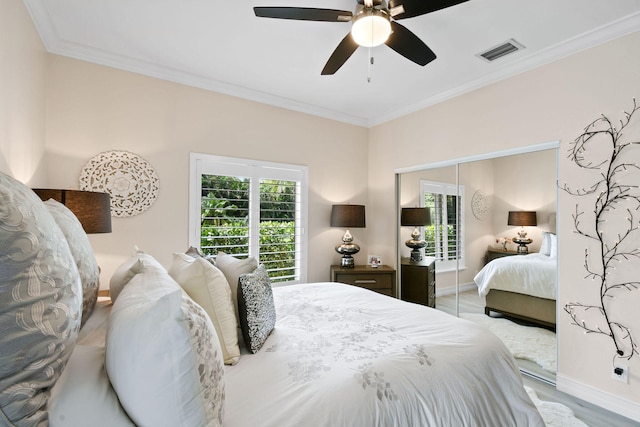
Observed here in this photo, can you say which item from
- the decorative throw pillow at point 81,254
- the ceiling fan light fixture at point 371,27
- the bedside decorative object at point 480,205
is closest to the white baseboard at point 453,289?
the bedside decorative object at point 480,205

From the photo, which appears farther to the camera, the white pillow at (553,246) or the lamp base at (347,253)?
the lamp base at (347,253)

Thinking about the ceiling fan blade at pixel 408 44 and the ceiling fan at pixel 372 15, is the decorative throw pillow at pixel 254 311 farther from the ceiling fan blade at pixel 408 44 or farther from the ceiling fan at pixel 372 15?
the ceiling fan blade at pixel 408 44

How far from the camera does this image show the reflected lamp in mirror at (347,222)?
3859 millimetres

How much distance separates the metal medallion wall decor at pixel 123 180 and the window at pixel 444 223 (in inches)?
116

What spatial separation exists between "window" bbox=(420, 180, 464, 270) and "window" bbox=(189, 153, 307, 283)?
1498 mm

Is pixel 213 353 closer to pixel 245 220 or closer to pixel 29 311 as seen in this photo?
pixel 29 311

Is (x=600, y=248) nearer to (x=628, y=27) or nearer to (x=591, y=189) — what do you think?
(x=591, y=189)

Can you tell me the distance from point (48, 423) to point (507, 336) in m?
3.29

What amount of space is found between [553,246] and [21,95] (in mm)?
3966

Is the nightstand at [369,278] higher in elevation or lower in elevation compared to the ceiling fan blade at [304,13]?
lower

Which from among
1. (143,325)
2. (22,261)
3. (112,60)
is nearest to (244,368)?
(143,325)

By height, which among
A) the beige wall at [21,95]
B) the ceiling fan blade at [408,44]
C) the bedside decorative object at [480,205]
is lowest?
the bedside decorative object at [480,205]

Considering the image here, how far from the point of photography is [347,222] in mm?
3850

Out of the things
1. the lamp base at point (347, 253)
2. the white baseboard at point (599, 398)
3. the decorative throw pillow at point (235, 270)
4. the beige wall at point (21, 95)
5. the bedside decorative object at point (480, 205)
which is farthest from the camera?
the lamp base at point (347, 253)
